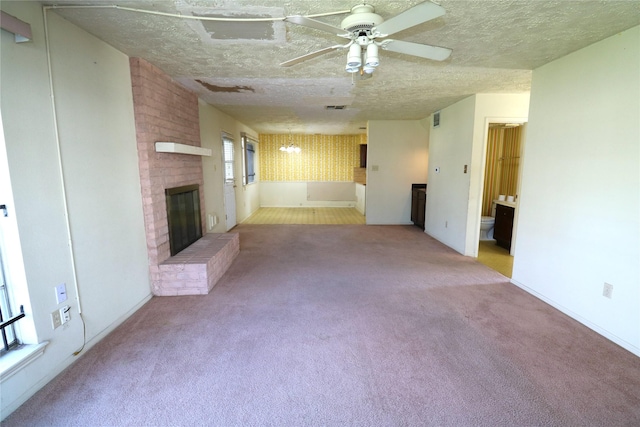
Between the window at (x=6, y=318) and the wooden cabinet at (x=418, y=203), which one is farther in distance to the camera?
the wooden cabinet at (x=418, y=203)

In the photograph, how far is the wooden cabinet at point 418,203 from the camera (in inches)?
244

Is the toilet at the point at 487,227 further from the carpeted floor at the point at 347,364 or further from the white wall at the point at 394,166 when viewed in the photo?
the carpeted floor at the point at 347,364

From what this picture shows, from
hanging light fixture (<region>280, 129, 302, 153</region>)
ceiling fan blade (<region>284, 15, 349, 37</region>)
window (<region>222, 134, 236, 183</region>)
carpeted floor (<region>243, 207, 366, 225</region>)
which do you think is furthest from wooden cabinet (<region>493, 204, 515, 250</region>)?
hanging light fixture (<region>280, 129, 302, 153</region>)

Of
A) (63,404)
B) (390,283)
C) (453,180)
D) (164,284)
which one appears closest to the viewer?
(63,404)

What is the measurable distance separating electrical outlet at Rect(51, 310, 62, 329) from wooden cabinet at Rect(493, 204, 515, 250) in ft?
17.7

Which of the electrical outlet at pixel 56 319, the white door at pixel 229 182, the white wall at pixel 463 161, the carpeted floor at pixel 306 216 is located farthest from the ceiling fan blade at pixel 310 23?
the carpeted floor at pixel 306 216

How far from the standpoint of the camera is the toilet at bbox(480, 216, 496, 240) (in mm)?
5183

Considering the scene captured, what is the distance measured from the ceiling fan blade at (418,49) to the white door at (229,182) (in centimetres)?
439

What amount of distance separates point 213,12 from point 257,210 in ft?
23.8

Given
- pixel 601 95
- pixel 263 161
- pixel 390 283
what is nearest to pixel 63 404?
pixel 390 283

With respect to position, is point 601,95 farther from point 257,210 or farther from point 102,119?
point 257,210

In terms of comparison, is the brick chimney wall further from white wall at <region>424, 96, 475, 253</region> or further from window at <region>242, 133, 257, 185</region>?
white wall at <region>424, 96, 475, 253</region>

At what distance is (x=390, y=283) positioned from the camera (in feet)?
11.0

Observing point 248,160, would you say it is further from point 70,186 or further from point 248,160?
point 70,186
